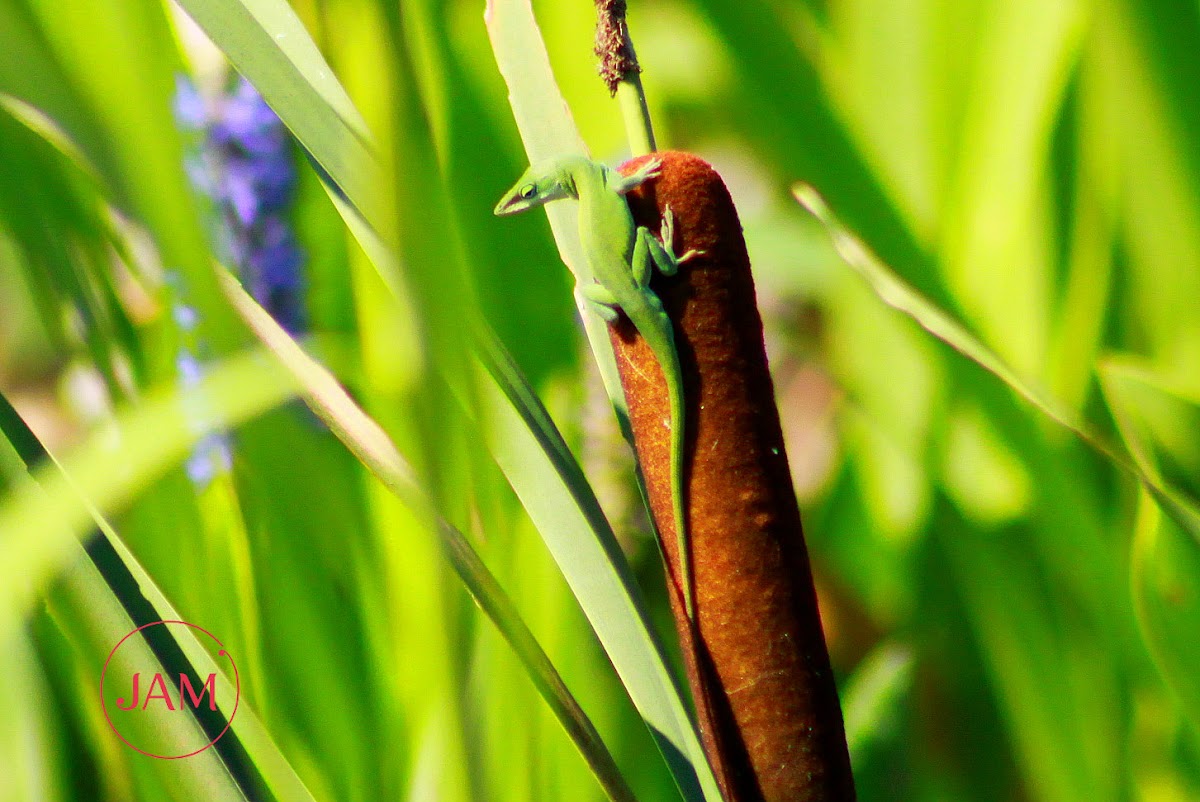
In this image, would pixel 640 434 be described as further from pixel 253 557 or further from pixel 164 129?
pixel 253 557

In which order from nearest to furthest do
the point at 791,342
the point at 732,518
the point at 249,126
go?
the point at 732,518 → the point at 249,126 → the point at 791,342

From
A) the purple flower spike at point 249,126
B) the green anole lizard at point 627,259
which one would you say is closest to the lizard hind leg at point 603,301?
the green anole lizard at point 627,259

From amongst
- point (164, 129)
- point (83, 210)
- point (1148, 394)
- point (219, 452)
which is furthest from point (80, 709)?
point (1148, 394)

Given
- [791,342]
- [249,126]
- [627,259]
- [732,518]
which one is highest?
[249,126]

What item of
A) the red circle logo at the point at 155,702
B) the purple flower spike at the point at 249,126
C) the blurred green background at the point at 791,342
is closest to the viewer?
the red circle logo at the point at 155,702

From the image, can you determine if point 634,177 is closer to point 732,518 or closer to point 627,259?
point 627,259

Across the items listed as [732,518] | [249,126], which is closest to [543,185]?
[732,518]

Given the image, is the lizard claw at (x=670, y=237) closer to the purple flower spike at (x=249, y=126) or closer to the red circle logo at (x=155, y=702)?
the red circle logo at (x=155, y=702)
